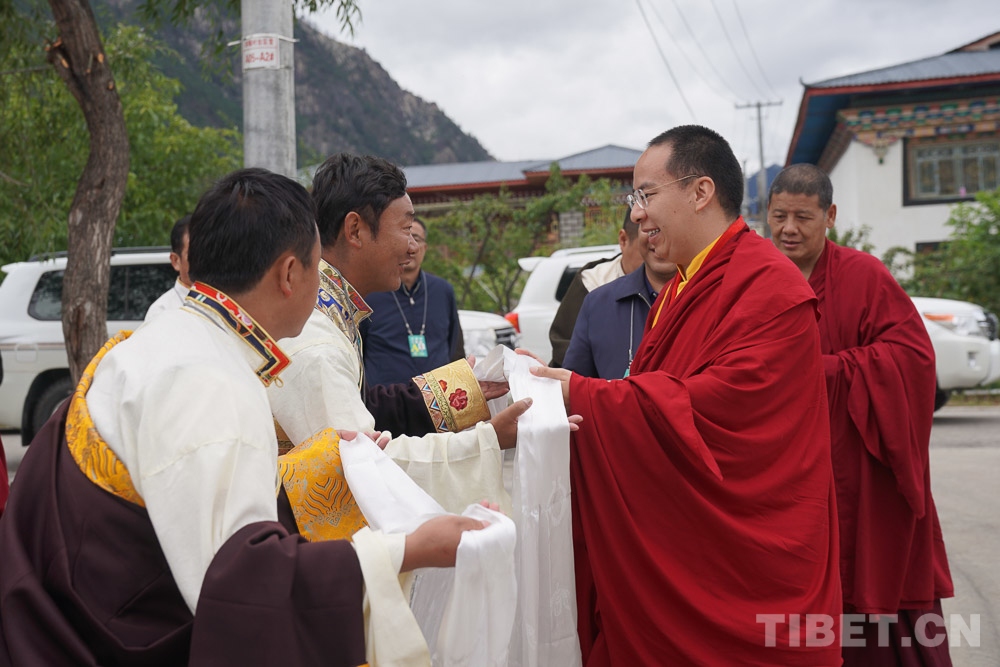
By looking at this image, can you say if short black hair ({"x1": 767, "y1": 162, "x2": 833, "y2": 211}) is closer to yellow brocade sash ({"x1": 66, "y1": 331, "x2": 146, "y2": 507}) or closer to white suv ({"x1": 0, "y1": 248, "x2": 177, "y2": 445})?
yellow brocade sash ({"x1": 66, "y1": 331, "x2": 146, "y2": 507})

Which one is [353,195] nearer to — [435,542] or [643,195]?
[643,195]

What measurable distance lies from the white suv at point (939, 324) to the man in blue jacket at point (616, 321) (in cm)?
430

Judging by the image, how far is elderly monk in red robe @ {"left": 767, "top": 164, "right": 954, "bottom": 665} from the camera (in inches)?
123

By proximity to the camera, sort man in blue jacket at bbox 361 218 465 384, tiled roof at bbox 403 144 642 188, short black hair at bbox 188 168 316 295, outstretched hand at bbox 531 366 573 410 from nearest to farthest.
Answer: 1. short black hair at bbox 188 168 316 295
2. outstretched hand at bbox 531 366 573 410
3. man in blue jacket at bbox 361 218 465 384
4. tiled roof at bbox 403 144 642 188

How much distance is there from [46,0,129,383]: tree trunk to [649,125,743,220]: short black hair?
14.1 ft

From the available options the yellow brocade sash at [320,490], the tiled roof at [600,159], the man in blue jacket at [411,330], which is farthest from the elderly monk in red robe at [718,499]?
the tiled roof at [600,159]

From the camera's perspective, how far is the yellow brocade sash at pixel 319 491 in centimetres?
196

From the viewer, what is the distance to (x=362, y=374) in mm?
2525

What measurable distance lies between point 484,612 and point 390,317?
3222 millimetres

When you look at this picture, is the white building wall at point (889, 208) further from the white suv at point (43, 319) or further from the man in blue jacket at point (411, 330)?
the man in blue jacket at point (411, 330)

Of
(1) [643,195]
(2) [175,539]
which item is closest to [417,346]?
(1) [643,195]

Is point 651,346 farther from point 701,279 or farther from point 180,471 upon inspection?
point 180,471

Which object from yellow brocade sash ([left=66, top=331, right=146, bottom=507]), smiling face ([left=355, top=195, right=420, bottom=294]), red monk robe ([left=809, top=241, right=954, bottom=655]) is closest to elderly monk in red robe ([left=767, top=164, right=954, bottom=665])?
red monk robe ([left=809, top=241, right=954, bottom=655])

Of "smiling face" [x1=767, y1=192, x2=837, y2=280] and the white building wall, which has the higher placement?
the white building wall
